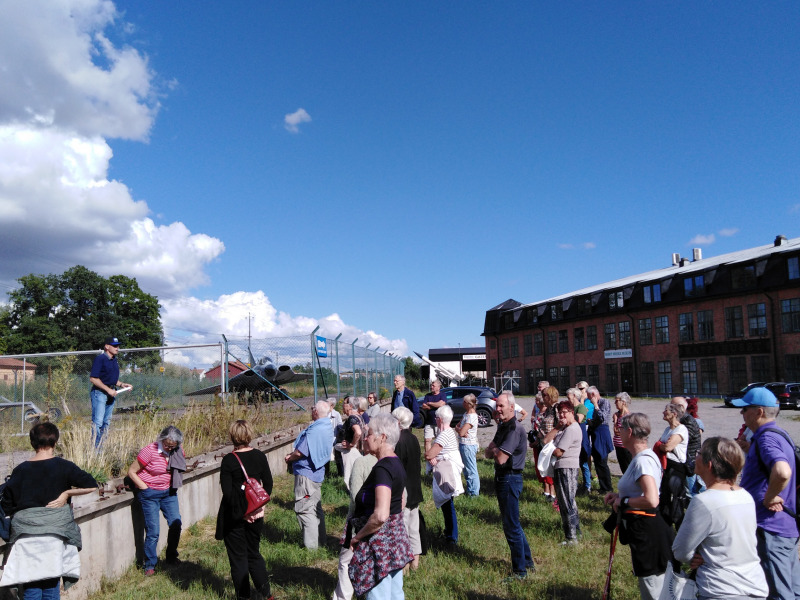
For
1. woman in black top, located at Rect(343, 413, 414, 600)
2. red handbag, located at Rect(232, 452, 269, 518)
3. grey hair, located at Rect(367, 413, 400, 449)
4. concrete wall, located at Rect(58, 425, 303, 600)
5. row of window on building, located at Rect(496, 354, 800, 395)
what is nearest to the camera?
woman in black top, located at Rect(343, 413, 414, 600)

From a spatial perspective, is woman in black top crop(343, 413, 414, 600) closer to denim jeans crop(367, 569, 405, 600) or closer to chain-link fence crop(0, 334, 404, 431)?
denim jeans crop(367, 569, 405, 600)

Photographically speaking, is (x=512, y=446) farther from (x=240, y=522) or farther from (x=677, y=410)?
(x=240, y=522)

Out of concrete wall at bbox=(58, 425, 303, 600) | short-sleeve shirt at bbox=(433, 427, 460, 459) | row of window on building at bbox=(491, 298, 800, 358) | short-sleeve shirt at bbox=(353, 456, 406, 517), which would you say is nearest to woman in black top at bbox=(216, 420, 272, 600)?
concrete wall at bbox=(58, 425, 303, 600)

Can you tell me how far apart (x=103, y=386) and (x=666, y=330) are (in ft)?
144

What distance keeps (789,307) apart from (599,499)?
113ft

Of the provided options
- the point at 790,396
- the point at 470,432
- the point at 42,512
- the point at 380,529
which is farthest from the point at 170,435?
the point at 790,396

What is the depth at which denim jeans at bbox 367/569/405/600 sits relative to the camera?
372cm

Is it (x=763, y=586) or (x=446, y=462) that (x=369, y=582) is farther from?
(x=446, y=462)

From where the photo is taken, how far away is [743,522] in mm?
3230

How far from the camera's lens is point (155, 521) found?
6172 mm

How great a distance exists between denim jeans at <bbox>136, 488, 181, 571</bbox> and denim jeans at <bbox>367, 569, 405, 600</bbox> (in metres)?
3.30

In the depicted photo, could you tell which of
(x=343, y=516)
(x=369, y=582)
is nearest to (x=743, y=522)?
(x=369, y=582)

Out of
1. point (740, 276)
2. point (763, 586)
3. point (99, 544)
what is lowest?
point (99, 544)

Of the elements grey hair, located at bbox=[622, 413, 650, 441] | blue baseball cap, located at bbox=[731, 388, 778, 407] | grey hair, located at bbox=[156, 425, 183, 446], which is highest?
blue baseball cap, located at bbox=[731, 388, 778, 407]
